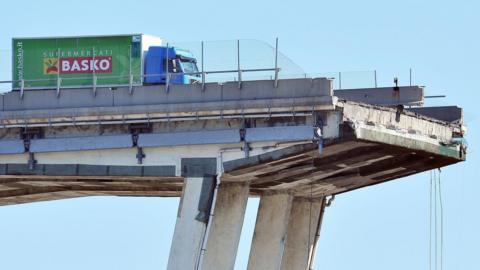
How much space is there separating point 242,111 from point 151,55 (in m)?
7.78

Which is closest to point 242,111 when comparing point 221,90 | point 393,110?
point 221,90

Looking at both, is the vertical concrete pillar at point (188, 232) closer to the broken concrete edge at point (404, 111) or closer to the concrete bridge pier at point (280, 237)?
the broken concrete edge at point (404, 111)

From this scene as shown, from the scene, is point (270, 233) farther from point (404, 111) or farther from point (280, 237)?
point (404, 111)

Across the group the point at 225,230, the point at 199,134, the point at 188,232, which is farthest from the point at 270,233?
the point at 199,134

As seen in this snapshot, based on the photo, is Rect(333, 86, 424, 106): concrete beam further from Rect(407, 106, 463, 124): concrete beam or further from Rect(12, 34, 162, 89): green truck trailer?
Rect(12, 34, 162, 89): green truck trailer

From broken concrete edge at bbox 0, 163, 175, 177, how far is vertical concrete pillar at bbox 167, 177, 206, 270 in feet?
5.44

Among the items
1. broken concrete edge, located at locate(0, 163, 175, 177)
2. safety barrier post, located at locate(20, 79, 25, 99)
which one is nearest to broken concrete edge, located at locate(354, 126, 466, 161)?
broken concrete edge, located at locate(0, 163, 175, 177)

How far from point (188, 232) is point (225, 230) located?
192 inches

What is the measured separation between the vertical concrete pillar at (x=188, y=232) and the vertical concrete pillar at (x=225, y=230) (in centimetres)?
275

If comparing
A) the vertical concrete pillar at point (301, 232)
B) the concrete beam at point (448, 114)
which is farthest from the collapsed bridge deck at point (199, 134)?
the vertical concrete pillar at point (301, 232)

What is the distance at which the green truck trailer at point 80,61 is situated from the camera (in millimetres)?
124812

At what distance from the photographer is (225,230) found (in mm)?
126625

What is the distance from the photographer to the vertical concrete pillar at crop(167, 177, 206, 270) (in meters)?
122

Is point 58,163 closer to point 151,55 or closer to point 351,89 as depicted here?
point 151,55
